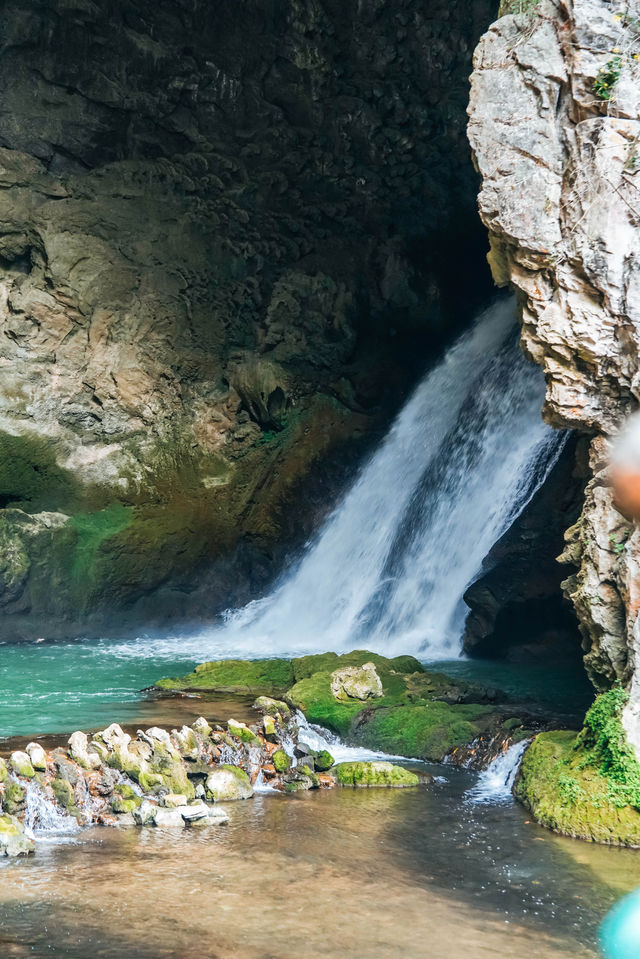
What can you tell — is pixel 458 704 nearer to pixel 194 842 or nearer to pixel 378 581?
pixel 194 842

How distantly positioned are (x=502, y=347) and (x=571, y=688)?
32.6 feet

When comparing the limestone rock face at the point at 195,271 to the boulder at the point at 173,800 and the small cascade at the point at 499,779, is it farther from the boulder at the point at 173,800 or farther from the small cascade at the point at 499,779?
the small cascade at the point at 499,779

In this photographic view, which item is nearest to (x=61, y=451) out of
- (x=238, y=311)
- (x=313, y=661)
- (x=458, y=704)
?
(x=238, y=311)

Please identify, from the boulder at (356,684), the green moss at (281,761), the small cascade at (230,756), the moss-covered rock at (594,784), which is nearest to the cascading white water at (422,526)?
the boulder at (356,684)

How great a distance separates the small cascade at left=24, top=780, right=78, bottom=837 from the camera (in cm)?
895

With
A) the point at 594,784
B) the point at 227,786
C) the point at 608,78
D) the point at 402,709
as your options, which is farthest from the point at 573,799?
the point at 608,78

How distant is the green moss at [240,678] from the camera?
15203 mm

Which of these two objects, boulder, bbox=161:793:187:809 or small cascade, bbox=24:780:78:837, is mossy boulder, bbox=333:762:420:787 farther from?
small cascade, bbox=24:780:78:837

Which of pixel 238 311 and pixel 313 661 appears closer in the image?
pixel 313 661

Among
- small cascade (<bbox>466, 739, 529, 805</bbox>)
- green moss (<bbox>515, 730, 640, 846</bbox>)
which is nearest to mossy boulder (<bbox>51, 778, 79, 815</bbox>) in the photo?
small cascade (<bbox>466, 739, 529, 805</bbox>)

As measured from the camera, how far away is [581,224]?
10242 mm

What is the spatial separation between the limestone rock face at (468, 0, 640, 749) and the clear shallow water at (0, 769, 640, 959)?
7.80ft

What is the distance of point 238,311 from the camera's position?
80.0 ft

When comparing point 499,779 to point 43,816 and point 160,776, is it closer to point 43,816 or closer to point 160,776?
point 160,776
